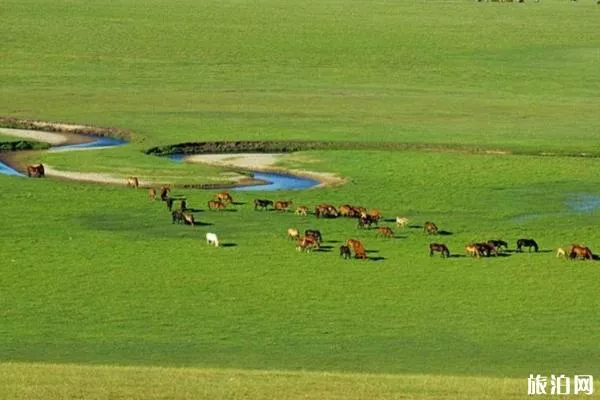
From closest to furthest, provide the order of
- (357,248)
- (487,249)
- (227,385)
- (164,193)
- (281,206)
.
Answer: (227,385)
(357,248)
(487,249)
(281,206)
(164,193)

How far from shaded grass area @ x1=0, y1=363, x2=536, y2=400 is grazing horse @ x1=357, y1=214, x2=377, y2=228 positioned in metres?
12.1

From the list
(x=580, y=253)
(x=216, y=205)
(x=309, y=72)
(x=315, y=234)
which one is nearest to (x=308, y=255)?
(x=315, y=234)

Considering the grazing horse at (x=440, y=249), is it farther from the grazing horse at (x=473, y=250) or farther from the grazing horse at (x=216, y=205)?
the grazing horse at (x=216, y=205)

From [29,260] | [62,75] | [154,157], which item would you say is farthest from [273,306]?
[62,75]

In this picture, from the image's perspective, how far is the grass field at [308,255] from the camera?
63.6 feet

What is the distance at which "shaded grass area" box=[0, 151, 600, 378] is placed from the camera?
798 inches

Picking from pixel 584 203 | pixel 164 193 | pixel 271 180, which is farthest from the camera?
pixel 271 180

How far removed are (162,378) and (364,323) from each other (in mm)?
5711

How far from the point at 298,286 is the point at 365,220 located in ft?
18.6

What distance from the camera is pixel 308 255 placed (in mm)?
27094

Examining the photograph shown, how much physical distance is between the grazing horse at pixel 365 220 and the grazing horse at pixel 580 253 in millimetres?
4509

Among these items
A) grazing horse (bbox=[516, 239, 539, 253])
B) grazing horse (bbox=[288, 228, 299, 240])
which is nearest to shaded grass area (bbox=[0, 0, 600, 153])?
grazing horse (bbox=[288, 228, 299, 240])

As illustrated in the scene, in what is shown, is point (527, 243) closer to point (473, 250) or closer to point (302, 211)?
point (473, 250)

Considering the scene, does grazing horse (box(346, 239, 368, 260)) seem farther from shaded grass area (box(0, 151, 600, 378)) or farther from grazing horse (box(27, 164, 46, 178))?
grazing horse (box(27, 164, 46, 178))
